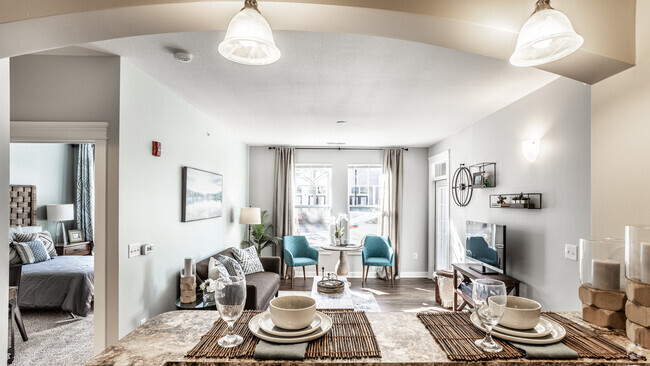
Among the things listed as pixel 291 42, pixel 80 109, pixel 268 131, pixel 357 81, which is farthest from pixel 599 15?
pixel 268 131

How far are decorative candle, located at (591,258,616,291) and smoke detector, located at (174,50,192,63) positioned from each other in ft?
8.40

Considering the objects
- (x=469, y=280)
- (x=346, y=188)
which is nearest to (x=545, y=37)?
(x=469, y=280)

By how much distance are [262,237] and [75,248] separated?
3.09 meters

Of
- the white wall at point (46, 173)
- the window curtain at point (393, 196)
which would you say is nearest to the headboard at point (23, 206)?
the white wall at point (46, 173)

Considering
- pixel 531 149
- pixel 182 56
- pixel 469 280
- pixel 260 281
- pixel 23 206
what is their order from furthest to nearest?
pixel 23 206 < pixel 260 281 < pixel 469 280 < pixel 531 149 < pixel 182 56

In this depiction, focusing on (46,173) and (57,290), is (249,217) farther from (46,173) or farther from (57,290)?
(46,173)

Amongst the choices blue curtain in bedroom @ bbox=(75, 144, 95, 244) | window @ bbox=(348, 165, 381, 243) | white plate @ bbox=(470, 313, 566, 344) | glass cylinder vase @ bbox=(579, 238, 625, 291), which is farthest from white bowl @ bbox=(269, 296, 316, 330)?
blue curtain in bedroom @ bbox=(75, 144, 95, 244)

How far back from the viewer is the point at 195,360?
0.96 m

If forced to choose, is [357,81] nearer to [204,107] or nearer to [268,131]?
[204,107]

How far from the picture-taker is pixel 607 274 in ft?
4.04

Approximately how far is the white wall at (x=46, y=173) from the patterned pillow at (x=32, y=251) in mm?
1458

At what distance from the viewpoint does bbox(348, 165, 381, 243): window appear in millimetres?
6609

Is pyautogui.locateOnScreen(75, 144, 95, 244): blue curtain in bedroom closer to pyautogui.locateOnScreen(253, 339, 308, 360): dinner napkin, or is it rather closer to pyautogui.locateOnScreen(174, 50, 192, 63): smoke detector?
pyautogui.locateOnScreen(174, 50, 192, 63): smoke detector

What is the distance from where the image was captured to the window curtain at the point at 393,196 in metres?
6.34
